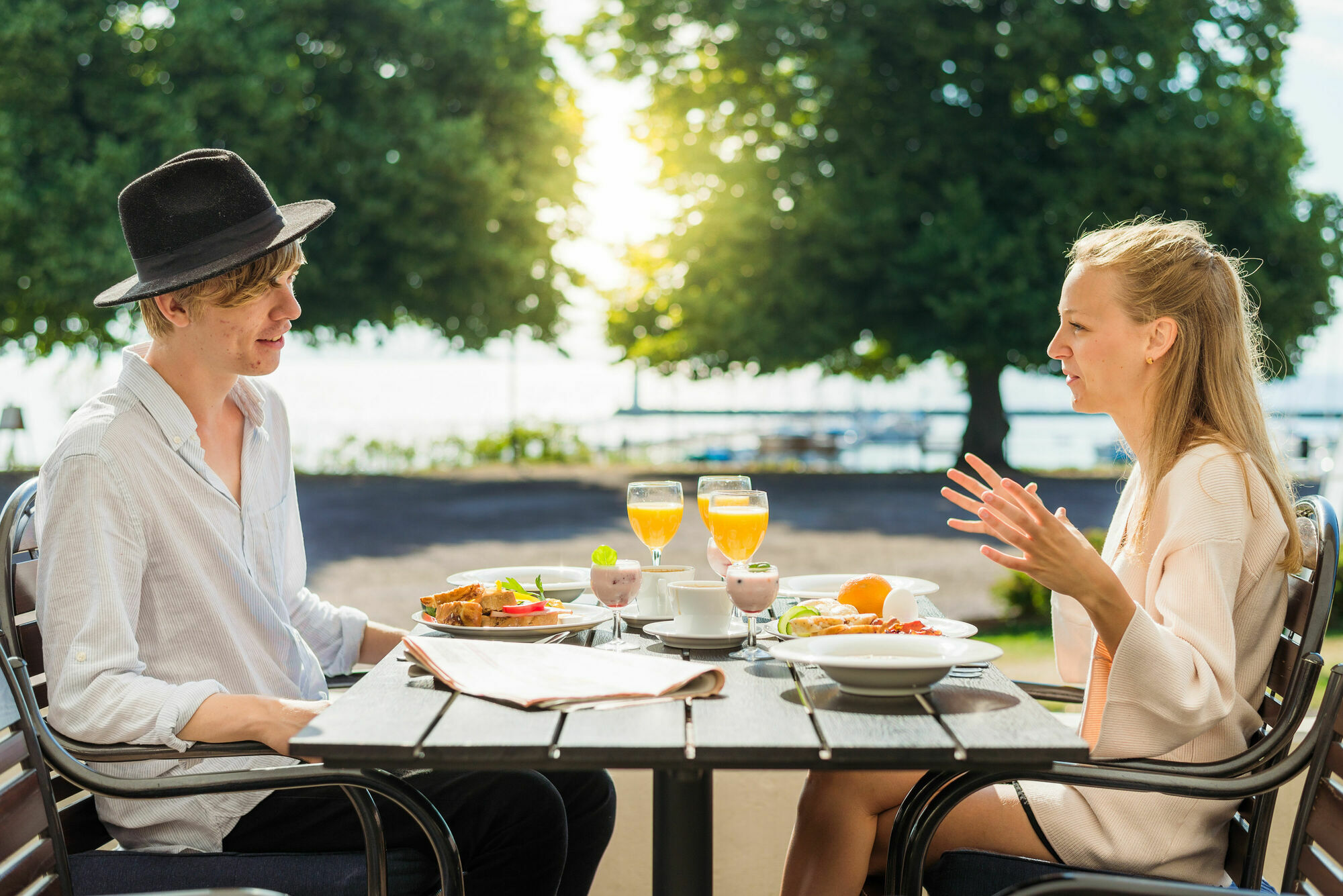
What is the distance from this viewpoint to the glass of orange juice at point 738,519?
2469 mm

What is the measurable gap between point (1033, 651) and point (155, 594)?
19.5 feet

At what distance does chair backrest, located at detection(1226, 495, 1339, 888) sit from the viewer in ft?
6.59

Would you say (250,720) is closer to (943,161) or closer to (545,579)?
(545,579)

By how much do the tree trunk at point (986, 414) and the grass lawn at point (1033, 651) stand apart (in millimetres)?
Answer: 12749

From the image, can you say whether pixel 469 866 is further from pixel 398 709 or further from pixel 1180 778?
pixel 1180 778

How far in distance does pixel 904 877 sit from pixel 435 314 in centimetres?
1967

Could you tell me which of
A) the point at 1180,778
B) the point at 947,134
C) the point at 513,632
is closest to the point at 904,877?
A: the point at 1180,778

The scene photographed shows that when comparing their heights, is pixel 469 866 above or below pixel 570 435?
above

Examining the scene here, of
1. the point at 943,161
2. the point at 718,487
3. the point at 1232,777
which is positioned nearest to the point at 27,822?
the point at 718,487

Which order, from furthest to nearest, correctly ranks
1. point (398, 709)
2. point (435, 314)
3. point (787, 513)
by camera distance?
point (435, 314) → point (787, 513) → point (398, 709)

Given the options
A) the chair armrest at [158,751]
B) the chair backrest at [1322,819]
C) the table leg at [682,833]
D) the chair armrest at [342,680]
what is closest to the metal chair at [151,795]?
the chair armrest at [158,751]

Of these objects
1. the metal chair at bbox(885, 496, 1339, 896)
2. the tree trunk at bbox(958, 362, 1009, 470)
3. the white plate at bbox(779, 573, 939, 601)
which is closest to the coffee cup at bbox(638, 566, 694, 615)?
the white plate at bbox(779, 573, 939, 601)

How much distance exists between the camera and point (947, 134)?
20031mm

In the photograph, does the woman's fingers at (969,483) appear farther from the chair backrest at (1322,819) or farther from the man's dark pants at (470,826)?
the man's dark pants at (470,826)
